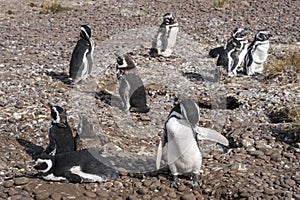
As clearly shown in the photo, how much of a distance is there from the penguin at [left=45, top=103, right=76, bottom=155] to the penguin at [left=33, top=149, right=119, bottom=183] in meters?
0.60

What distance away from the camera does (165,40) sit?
10.6 m

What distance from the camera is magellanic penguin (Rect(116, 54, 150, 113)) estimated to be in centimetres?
754

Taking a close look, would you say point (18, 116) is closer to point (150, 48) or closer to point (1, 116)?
point (1, 116)

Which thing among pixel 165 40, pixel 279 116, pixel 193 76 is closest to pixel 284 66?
pixel 193 76

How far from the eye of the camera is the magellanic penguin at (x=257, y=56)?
9.03 m

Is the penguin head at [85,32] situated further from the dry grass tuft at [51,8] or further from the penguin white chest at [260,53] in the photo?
the dry grass tuft at [51,8]

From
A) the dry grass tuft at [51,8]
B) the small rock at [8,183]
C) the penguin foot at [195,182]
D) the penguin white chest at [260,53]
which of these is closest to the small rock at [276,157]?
the penguin foot at [195,182]

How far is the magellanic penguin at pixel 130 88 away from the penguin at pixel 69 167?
2.82 meters

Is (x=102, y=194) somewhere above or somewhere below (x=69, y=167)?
below

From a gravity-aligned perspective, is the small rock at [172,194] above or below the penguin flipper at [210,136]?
below

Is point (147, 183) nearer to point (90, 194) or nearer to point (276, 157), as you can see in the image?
point (90, 194)

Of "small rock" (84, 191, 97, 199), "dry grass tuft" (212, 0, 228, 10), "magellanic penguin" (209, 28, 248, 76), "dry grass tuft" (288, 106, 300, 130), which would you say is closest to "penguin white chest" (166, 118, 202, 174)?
"small rock" (84, 191, 97, 199)

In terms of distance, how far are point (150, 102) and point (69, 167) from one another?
373 centimetres

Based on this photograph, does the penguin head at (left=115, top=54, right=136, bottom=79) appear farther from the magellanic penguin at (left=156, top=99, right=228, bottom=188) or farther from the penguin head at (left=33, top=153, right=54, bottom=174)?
the penguin head at (left=33, top=153, right=54, bottom=174)
